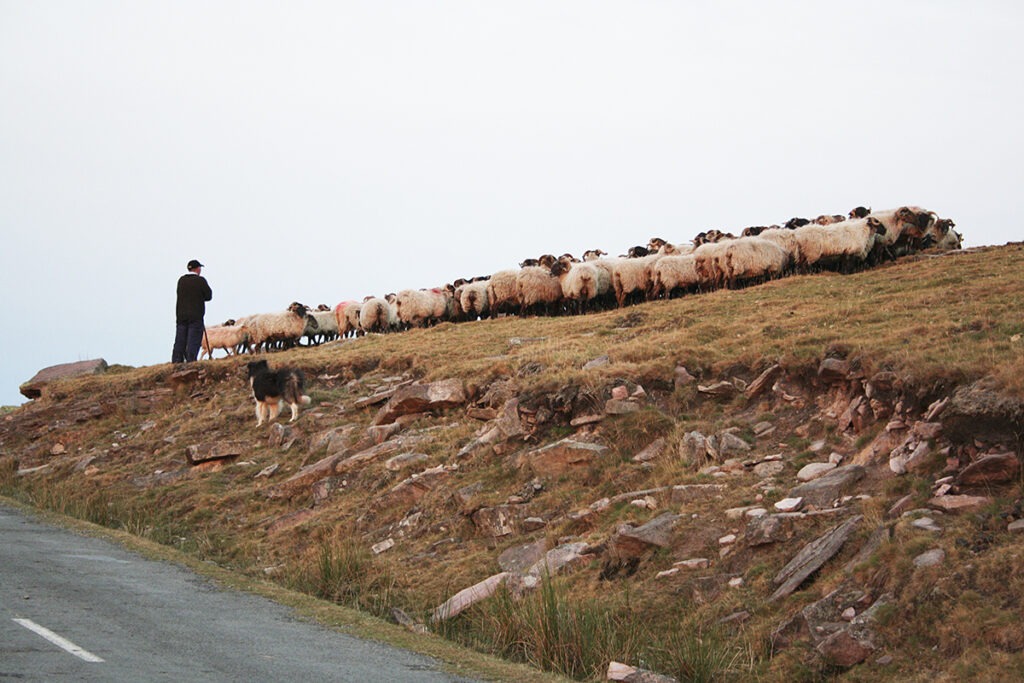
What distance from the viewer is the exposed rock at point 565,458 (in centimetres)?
1574

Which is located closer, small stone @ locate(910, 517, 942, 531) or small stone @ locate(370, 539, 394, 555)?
small stone @ locate(910, 517, 942, 531)

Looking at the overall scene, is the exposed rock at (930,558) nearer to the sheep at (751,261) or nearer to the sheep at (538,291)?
the sheep at (751,261)

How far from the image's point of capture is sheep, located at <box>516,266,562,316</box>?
109ft

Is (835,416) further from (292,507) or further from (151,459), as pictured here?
(151,459)

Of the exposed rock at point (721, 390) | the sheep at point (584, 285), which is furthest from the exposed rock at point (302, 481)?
the sheep at point (584, 285)

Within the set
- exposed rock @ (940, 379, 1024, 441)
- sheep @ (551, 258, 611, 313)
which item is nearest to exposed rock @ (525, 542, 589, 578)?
exposed rock @ (940, 379, 1024, 441)

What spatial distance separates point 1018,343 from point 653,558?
5.29 metres

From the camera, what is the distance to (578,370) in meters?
18.1

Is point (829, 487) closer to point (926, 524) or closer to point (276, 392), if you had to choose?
point (926, 524)

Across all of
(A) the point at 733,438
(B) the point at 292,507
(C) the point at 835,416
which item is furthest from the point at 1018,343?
(B) the point at 292,507

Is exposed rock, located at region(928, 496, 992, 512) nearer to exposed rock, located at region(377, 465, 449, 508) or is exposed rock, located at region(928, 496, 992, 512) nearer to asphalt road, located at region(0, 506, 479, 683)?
asphalt road, located at region(0, 506, 479, 683)

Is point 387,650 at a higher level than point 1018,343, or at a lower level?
lower

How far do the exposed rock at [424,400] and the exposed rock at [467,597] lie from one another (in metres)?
7.34

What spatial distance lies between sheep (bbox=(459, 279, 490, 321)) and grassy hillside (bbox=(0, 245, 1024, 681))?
9249 mm
